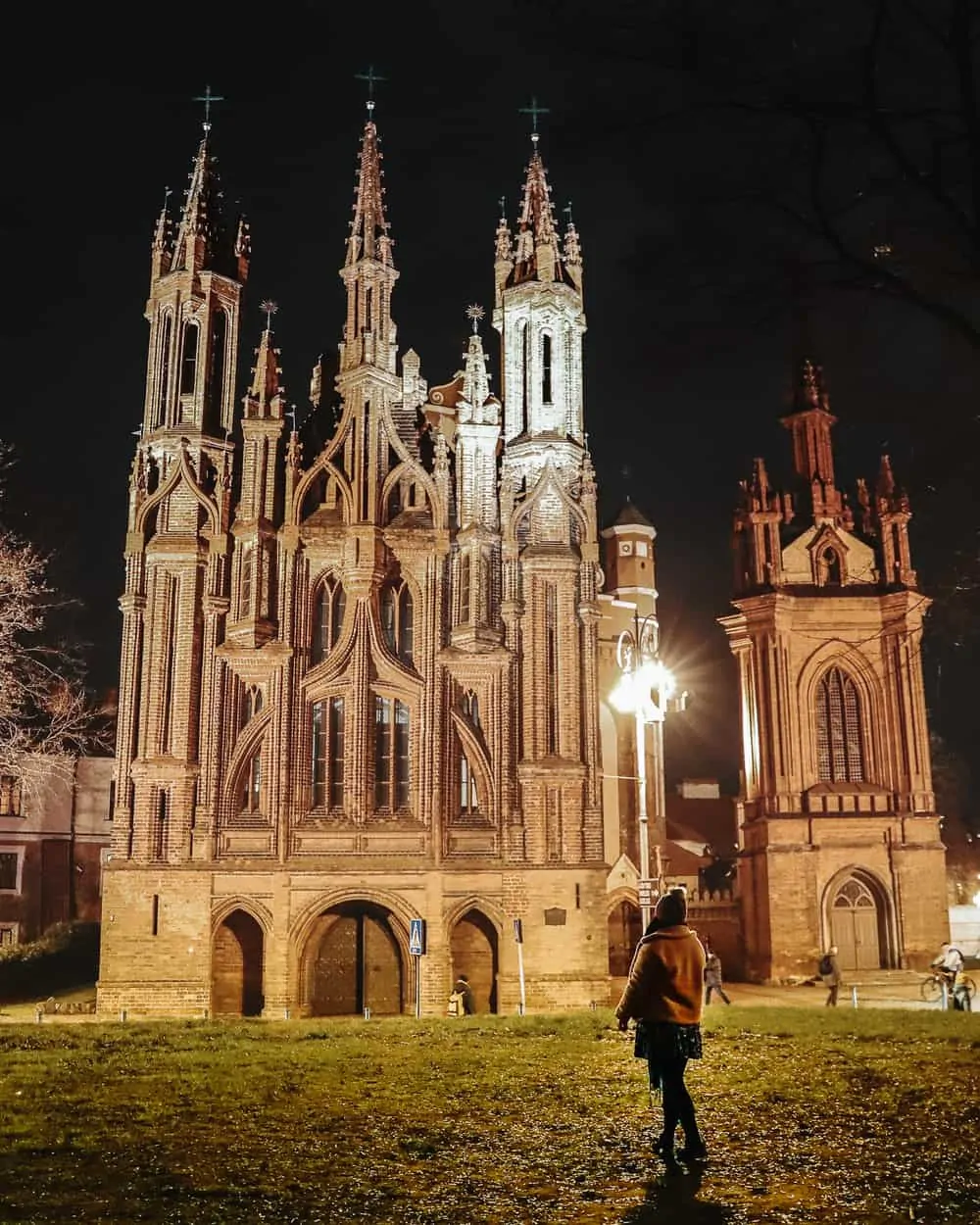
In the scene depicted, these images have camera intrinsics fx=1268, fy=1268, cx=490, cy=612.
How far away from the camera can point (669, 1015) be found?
920cm

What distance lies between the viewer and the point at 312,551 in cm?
3522

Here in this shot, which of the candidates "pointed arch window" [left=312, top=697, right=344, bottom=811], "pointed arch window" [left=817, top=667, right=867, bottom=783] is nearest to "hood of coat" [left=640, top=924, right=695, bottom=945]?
"pointed arch window" [left=312, top=697, right=344, bottom=811]

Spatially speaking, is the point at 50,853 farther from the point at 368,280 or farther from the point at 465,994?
the point at 368,280

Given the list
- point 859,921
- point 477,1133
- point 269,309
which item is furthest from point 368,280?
point 477,1133

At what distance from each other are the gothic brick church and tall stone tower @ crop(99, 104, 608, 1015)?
8 cm

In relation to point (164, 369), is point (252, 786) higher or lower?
lower

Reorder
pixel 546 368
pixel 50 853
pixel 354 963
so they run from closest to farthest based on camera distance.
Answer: pixel 354 963 → pixel 546 368 → pixel 50 853

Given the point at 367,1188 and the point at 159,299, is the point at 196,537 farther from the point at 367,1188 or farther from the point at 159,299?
the point at 367,1188

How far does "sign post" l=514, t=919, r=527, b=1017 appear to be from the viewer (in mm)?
31719

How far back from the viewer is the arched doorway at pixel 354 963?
33500mm

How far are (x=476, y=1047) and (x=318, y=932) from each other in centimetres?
1761

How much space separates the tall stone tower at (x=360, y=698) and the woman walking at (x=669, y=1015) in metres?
23.9

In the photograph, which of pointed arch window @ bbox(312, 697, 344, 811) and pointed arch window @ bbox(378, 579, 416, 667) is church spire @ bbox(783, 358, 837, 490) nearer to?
pointed arch window @ bbox(378, 579, 416, 667)

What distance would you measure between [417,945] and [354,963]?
4010 mm
